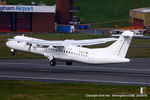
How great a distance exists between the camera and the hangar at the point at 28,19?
119312 mm

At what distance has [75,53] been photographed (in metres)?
55.2

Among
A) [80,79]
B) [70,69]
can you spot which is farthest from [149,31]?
[80,79]

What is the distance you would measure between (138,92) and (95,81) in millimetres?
8668

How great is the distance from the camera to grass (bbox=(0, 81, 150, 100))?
118ft

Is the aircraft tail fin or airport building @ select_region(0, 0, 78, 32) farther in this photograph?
airport building @ select_region(0, 0, 78, 32)

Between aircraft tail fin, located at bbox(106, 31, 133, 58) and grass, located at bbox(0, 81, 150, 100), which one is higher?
aircraft tail fin, located at bbox(106, 31, 133, 58)

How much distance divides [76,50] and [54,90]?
15449 millimetres

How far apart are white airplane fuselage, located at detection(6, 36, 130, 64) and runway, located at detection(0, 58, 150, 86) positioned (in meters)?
1.83

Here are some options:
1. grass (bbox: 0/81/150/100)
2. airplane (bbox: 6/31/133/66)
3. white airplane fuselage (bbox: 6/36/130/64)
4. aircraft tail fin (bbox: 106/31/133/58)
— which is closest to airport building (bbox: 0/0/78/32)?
airplane (bbox: 6/31/133/66)

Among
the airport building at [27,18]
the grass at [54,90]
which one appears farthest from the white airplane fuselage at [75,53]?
the airport building at [27,18]

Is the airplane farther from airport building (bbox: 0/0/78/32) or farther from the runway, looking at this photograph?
airport building (bbox: 0/0/78/32)

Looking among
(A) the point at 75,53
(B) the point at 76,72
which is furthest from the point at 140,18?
(B) the point at 76,72

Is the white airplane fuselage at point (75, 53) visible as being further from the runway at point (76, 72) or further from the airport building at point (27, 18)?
the airport building at point (27, 18)

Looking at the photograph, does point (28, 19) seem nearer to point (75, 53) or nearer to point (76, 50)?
point (76, 50)
